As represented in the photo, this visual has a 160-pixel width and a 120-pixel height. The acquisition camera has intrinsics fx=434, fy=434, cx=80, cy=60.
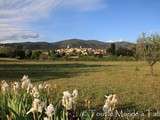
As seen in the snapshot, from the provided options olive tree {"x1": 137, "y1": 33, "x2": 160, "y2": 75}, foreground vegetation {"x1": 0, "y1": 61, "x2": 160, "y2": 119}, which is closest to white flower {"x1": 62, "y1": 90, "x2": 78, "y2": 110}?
foreground vegetation {"x1": 0, "y1": 61, "x2": 160, "y2": 119}

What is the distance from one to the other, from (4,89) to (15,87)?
0.26m

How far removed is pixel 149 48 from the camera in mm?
40344

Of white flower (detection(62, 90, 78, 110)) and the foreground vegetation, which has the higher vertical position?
white flower (detection(62, 90, 78, 110))

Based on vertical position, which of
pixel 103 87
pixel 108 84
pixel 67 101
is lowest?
pixel 108 84

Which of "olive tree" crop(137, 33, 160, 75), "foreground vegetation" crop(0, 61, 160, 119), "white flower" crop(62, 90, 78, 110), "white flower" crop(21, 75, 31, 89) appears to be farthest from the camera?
"olive tree" crop(137, 33, 160, 75)

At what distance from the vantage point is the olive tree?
1566 inches

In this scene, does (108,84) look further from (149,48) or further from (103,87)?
(149,48)

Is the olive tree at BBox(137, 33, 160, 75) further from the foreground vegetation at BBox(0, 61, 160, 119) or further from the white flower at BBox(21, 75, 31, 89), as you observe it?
the white flower at BBox(21, 75, 31, 89)

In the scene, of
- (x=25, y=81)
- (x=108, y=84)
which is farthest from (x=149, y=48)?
(x=25, y=81)

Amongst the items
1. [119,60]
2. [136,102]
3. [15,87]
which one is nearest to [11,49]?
[119,60]

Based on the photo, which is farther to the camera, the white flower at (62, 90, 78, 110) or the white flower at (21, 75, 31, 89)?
the white flower at (21, 75, 31, 89)

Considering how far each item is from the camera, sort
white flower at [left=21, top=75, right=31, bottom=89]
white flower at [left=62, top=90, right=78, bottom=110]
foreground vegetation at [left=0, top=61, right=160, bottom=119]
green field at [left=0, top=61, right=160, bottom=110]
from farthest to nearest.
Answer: green field at [left=0, top=61, right=160, bottom=110] → foreground vegetation at [left=0, top=61, right=160, bottom=119] → white flower at [left=21, top=75, right=31, bottom=89] → white flower at [left=62, top=90, right=78, bottom=110]

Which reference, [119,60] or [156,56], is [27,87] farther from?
[119,60]

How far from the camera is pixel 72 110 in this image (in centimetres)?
638
